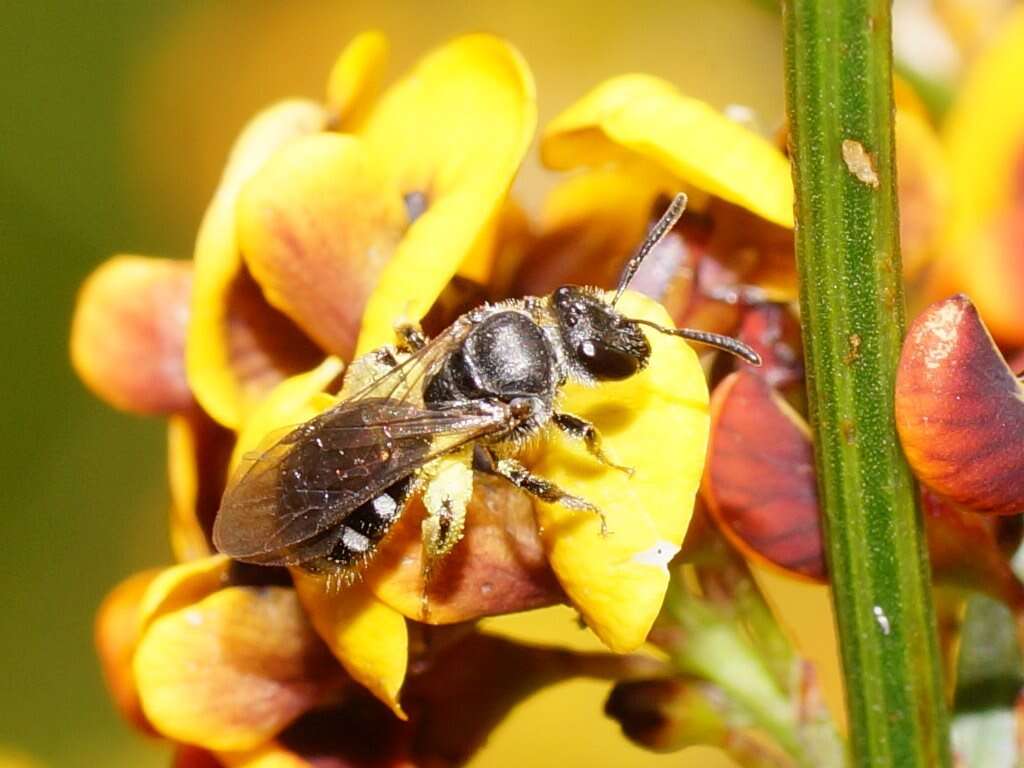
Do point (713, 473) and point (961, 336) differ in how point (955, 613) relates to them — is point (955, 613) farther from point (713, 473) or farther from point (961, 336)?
point (961, 336)

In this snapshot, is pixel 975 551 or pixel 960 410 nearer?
pixel 960 410

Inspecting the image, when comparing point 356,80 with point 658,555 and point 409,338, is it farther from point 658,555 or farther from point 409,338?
point 658,555

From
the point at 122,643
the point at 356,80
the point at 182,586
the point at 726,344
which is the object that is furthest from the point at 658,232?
the point at 122,643

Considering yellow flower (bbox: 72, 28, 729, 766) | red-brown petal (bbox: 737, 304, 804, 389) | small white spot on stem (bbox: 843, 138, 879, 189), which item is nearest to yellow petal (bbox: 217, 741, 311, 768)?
yellow flower (bbox: 72, 28, 729, 766)

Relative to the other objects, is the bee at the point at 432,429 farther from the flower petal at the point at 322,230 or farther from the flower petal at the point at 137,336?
the flower petal at the point at 137,336

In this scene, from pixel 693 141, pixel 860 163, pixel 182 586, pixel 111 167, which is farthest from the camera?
pixel 111 167

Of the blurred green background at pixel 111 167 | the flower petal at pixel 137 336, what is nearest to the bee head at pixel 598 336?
the flower petal at pixel 137 336

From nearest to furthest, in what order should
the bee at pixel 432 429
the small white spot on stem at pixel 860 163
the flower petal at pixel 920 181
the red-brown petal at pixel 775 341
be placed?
the small white spot on stem at pixel 860 163, the bee at pixel 432 429, the red-brown petal at pixel 775 341, the flower petal at pixel 920 181

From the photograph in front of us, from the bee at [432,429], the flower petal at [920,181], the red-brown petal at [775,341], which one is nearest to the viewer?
the bee at [432,429]
